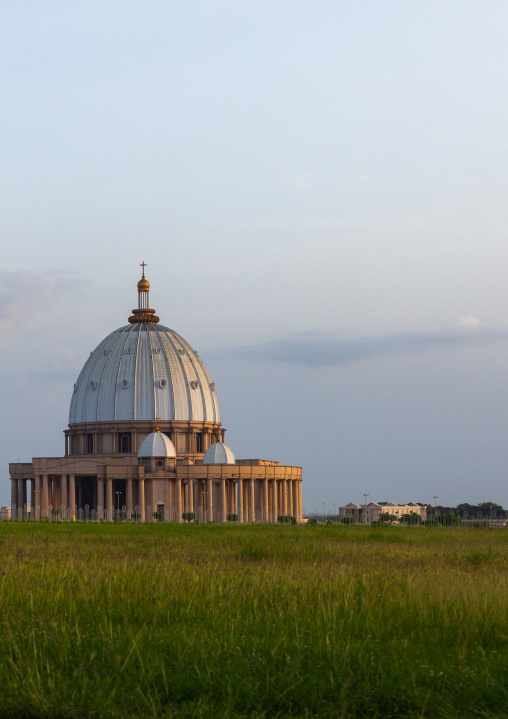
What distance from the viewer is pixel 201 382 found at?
118562 millimetres

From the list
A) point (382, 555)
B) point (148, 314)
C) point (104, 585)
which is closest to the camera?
point (104, 585)

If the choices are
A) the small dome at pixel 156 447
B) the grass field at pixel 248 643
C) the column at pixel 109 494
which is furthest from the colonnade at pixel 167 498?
the grass field at pixel 248 643

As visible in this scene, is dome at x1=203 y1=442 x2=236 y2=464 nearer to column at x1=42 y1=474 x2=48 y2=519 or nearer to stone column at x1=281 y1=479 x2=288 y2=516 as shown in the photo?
stone column at x1=281 y1=479 x2=288 y2=516

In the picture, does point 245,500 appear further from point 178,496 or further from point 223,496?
point 178,496

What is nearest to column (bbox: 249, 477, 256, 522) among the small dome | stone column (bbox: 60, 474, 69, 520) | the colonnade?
the colonnade

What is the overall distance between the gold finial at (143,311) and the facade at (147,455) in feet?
0.41

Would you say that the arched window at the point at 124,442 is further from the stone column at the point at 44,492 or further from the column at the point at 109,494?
the stone column at the point at 44,492

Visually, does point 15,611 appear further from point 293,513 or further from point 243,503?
point 293,513

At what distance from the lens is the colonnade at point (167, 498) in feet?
334

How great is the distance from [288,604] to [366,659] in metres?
3.25

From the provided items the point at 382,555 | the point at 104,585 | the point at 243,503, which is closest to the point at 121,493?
the point at 243,503

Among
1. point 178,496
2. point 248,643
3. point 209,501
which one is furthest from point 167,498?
point 248,643

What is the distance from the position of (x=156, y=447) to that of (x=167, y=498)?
5441 millimetres

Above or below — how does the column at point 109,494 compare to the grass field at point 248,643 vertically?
below
